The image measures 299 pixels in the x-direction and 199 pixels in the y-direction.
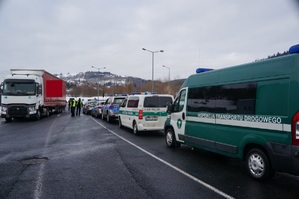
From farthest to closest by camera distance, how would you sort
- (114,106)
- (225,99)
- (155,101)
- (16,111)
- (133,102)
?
(16,111), (114,106), (133,102), (155,101), (225,99)

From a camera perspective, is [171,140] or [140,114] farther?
[140,114]

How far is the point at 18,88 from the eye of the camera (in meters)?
19.6

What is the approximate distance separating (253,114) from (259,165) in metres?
1.08

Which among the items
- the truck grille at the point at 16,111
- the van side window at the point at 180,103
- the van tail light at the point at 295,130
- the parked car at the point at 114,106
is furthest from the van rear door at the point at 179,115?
the truck grille at the point at 16,111

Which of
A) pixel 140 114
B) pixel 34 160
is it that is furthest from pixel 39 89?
pixel 34 160

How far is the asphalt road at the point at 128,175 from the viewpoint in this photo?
4758mm

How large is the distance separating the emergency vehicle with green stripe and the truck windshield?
52.0 ft

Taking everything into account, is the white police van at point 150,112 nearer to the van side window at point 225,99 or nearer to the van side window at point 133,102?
the van side window at point 133,102

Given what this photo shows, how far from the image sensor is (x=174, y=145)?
9.07 m

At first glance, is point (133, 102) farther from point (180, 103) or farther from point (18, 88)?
point (18, 88)

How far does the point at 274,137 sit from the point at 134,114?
27.1 feet

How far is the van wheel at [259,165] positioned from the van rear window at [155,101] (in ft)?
22.0

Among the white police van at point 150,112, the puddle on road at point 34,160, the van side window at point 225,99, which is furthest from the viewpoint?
the white police van at point 150,112

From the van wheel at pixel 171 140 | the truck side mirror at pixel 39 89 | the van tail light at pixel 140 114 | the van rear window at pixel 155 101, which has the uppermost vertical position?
the truck side mirror at pixel 39 89
